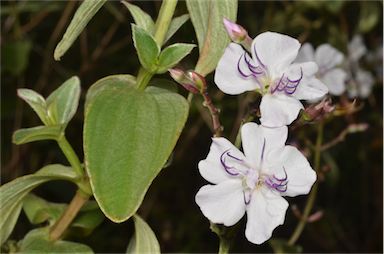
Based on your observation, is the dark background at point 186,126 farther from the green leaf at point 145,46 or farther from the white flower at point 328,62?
the green leaf at point 145,46

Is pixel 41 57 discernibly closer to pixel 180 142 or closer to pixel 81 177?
pixel 180 142

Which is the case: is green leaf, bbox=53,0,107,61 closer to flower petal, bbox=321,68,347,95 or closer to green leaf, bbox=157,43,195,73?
green leaf, bbox=157,43,195,73

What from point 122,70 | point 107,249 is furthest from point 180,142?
point 107,249

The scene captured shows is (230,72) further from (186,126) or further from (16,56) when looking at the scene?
(186,126)

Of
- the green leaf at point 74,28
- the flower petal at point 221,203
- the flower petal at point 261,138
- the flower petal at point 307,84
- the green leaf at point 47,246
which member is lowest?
the green leaf at point 47,246

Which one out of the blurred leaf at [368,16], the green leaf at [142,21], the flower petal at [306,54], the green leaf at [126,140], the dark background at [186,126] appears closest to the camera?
the green leaf at [126,140]

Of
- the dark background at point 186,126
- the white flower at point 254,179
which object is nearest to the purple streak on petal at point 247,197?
the white flower at point 254,179
